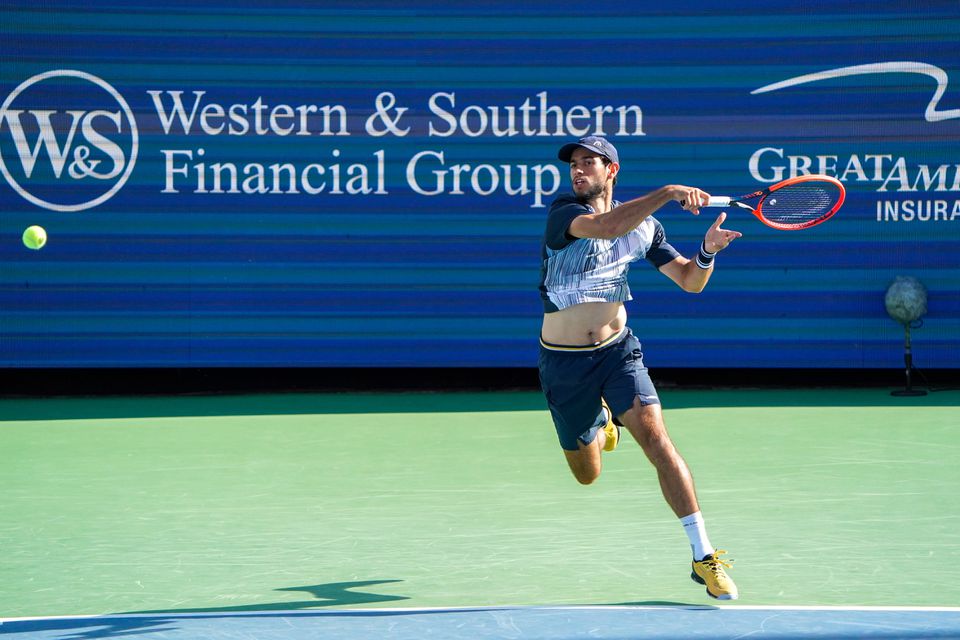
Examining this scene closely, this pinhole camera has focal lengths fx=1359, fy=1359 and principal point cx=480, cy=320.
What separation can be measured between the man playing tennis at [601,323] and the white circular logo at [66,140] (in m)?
6.70

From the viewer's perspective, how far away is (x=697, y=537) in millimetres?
5293

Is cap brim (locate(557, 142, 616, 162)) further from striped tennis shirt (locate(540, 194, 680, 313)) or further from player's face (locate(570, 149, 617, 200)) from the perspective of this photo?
striped tennis shirt (locate(540, 194, 680, 313))

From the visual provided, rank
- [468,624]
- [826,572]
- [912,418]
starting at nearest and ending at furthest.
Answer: [468,624]
[826,572]
[912,418]

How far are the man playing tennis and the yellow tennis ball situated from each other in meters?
6.69

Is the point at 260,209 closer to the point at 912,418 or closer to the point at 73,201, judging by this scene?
the point at 73,201

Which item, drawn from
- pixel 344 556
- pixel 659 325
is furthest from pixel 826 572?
pixel 659 325

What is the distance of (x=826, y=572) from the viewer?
5719mm

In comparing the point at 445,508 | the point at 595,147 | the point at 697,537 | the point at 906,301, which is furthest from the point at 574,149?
the point at 906,301

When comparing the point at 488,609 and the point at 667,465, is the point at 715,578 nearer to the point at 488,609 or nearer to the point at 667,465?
the point at 667,465

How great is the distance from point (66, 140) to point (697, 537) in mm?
8186

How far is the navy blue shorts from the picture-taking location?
18.6 feet

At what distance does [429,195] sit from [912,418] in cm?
446

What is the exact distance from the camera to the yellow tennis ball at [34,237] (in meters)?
11.5

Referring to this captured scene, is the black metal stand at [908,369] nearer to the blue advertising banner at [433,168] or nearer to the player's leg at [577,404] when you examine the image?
the blue advertising banner at [433,168]
